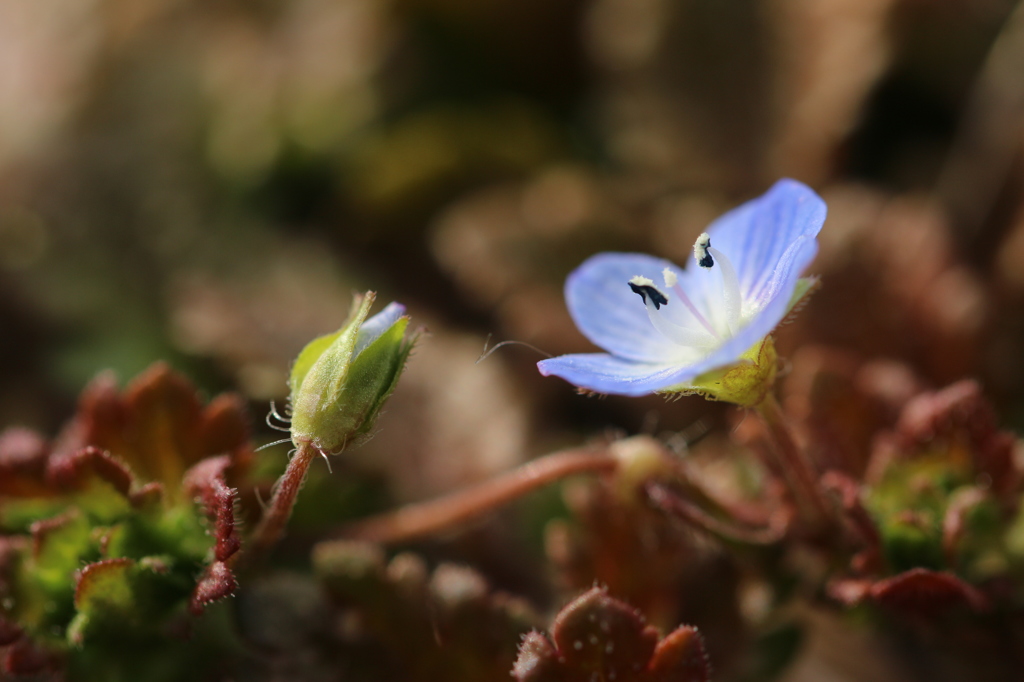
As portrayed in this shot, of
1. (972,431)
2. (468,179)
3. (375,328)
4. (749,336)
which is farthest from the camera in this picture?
(468,179)

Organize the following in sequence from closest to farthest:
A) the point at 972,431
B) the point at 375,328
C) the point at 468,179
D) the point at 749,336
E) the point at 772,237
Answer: the point at 749,336 → the point at 375,328 → the point at 772,237 → the point at 972,431 → the point at 468,179

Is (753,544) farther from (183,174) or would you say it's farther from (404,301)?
(183,174)

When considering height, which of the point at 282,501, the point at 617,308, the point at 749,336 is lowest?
the point at 749,336

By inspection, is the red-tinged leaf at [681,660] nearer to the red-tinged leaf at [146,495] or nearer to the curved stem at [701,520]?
the curved stem at [701,520]

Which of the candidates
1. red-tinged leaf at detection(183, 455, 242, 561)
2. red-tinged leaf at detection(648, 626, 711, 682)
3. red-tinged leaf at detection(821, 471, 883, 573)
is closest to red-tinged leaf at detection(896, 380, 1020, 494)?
red-tinged leaf at detection(821, 471, 883, 573)

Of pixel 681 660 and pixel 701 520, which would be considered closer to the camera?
pixel 681 660

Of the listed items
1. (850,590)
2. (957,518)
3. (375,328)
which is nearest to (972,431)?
(957,518)

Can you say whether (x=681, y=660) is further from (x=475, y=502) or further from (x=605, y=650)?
(x=475, y=502)

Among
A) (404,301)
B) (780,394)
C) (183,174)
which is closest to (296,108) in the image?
(183,174)
